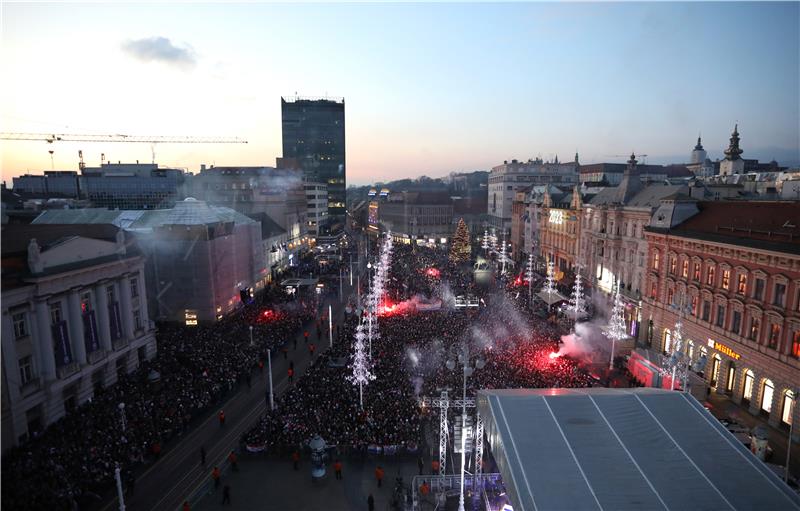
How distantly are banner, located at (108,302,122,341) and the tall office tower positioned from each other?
123402mm

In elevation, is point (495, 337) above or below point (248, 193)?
below

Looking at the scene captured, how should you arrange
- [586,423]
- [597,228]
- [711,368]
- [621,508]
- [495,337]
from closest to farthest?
[621,508], [586,423], [711,368], [495,337], [597,228]

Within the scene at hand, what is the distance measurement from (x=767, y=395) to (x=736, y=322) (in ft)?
15.5

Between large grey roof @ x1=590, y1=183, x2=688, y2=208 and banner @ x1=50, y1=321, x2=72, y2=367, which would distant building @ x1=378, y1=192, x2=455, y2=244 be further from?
banner @ x1=50, y1=321, x2=72, y2=367

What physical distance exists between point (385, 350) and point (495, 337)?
9.22 meters

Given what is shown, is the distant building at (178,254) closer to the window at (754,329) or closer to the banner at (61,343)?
the banner at (61,343)

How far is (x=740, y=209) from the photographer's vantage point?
33.5m

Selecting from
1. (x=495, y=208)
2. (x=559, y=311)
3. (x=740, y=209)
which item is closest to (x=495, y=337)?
(x=559, y=311)

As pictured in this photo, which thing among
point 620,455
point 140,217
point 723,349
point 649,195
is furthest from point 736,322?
point 140,217

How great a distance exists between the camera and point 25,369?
912 inches

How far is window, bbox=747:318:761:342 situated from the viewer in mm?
28062

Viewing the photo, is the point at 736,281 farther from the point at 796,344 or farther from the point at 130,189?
the point at 130,189

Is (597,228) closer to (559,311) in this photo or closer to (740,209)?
(559,311)

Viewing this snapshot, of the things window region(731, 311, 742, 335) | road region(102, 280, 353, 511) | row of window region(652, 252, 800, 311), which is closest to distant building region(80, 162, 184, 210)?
road region(102, 280, 353, 511)
